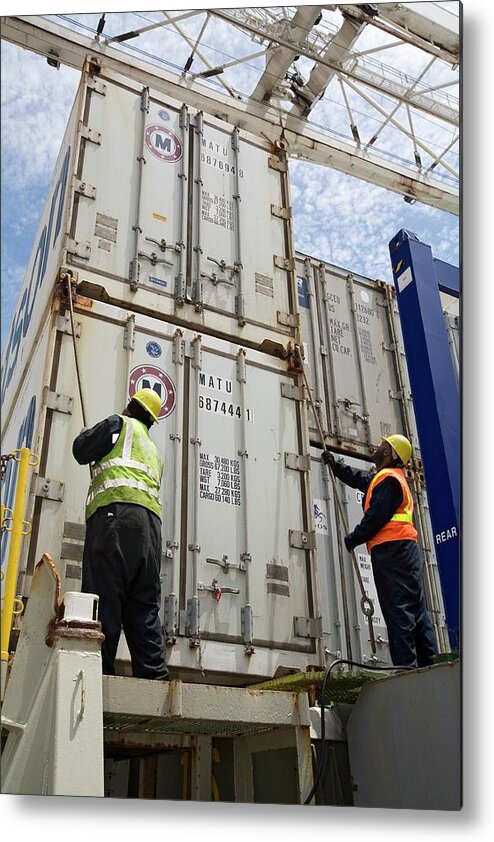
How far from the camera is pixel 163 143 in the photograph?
4.73 meters

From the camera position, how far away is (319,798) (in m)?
3.21

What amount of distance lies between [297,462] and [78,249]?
5.67ft

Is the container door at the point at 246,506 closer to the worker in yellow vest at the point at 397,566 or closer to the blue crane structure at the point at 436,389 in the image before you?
the worker in yellow vest at the point at 397,566

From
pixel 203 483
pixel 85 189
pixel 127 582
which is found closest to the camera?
pixel 127 582

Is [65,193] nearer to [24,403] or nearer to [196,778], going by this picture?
[24,403]

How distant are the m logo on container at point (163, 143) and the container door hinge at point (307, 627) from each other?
2.89m

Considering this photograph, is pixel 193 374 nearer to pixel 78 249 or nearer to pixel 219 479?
pixel 219 479

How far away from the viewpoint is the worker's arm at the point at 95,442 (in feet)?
11.6

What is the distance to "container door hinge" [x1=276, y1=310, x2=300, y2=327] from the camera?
15.7 ft

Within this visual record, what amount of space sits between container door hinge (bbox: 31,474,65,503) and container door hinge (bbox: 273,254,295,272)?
223 centimetres

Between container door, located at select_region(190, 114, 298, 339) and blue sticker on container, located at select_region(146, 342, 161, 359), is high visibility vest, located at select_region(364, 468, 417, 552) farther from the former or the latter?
blue sticker on container, located at select_region(146, 342, 161, 359)

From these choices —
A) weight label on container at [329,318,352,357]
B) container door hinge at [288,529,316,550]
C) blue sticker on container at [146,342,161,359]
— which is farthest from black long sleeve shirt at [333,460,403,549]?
weight label on container at [329,318,352,357]

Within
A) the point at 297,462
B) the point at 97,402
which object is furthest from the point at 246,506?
the point at 97,402

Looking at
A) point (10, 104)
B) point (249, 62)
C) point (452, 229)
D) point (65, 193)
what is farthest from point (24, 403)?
point (249, 62)
